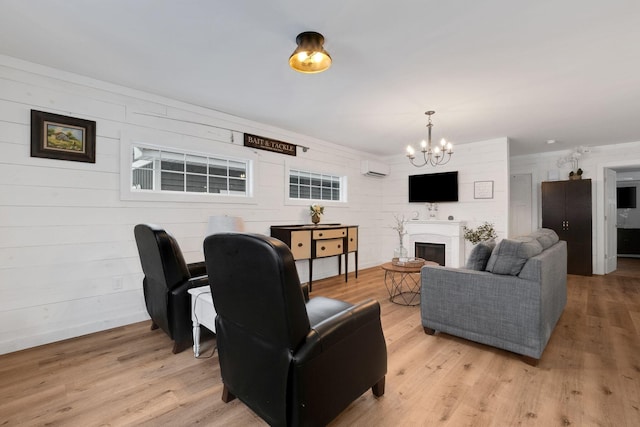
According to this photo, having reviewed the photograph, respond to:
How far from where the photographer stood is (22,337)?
8.21 feet

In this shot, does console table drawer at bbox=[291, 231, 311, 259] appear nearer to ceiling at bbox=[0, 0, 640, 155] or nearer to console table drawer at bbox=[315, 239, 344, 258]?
console table drawer at bbox=[315, 239, 344, 258]

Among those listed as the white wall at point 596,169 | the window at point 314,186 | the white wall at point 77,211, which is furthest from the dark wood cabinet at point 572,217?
the white wall at point 77,211

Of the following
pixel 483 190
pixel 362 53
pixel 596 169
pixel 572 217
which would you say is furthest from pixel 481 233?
pixel 362 53

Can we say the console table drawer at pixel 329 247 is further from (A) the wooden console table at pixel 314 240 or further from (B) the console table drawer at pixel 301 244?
(B) the console table drawer at pixel 301 244

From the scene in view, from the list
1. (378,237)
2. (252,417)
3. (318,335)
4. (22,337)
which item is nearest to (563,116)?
(378,237)

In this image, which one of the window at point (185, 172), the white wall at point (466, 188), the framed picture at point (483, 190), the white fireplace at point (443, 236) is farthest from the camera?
the white fireplace at point (443, 236)

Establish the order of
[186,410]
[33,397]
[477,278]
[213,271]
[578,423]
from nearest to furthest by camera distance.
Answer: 1. [213,271]
2. [578,423]
3. [186,410]
4. [33,397]
5. [477,278]

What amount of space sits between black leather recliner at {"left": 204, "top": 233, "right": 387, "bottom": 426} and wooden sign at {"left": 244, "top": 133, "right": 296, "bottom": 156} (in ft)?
9.58

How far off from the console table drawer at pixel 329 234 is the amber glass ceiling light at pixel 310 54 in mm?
2535

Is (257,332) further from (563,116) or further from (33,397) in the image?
(563,116)

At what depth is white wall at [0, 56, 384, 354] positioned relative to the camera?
248 centimetres

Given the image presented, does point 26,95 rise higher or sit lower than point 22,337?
higher

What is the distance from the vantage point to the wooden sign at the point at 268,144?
4.08 m

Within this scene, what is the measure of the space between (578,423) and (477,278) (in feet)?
3.42
